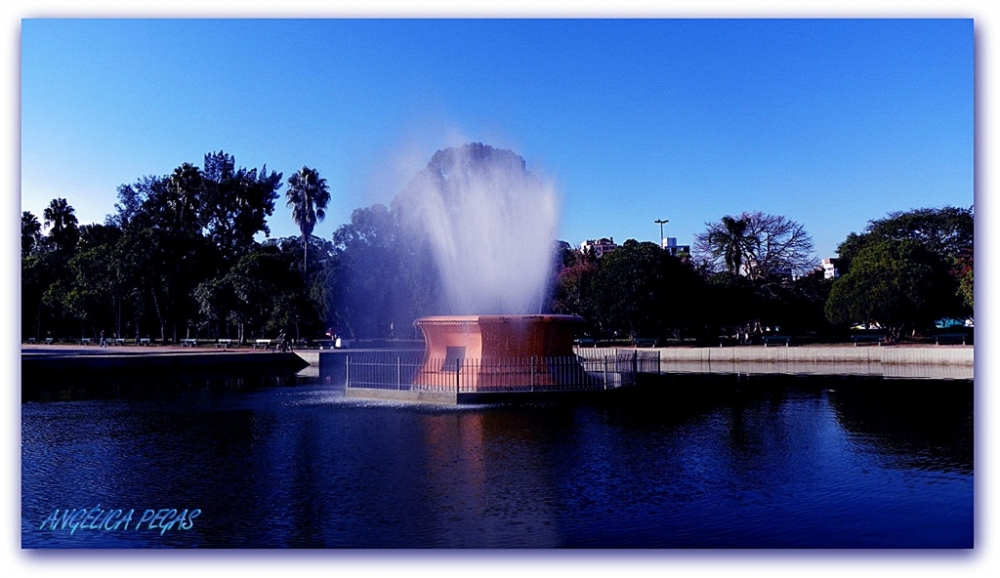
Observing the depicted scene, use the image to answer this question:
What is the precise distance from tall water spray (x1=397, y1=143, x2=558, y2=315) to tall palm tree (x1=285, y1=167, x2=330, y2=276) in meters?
51.3

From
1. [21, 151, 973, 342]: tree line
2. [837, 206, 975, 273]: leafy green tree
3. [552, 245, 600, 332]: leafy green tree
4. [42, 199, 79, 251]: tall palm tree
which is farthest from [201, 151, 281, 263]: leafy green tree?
[837, 206, 975, 273]: leafy green tree

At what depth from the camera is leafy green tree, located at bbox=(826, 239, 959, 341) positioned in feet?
154

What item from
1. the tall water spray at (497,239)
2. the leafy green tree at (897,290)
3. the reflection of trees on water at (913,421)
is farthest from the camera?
the leafy green tree at (897,290)

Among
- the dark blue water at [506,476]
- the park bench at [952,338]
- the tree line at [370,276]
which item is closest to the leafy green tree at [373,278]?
the tree line at [370,276]

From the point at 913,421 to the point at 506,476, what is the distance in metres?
9.42

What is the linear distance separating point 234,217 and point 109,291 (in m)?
15.2

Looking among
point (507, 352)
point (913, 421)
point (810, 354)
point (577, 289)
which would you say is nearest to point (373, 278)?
point (577, 289)

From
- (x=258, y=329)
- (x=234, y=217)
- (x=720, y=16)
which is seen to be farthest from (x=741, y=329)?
(x=720, y=16)

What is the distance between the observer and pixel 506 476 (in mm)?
11188

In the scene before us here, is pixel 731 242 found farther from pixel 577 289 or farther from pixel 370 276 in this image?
pixel 370 276

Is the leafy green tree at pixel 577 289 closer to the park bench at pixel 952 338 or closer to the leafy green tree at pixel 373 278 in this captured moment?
the leafy green tree at pixel 373 278

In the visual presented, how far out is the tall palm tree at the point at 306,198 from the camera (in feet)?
235

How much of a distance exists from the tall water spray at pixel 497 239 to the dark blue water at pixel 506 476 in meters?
4.12

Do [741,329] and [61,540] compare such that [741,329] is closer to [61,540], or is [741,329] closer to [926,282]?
[926,282]
